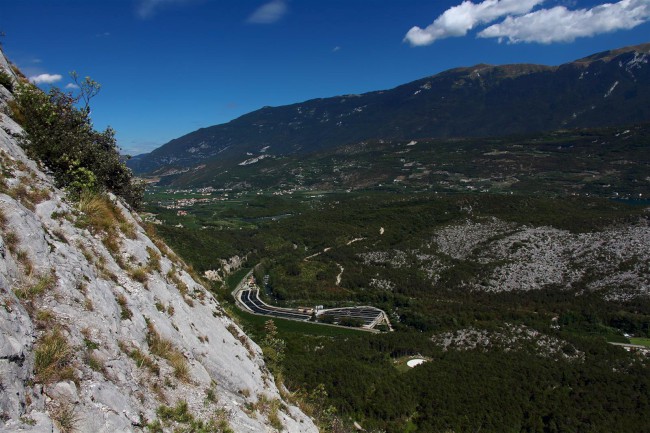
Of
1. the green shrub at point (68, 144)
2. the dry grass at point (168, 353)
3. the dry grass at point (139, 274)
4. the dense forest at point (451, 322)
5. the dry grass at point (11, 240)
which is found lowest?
the dense forest at point (451, 322)

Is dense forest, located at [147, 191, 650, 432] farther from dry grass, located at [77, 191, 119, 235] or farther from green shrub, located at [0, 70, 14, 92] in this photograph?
green shrub, located at [0, 70, 14, 92]

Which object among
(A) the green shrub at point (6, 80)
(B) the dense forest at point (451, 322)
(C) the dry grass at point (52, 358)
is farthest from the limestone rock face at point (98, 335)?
(B) the dense forest at point (451, 322)

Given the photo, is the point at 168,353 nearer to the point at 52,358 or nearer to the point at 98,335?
the point at 98,335

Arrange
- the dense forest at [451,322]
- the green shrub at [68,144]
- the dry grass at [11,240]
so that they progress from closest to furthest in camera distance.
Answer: the dry grass at [11,240], the green shrub at [68,144], the dense forest at [451,322]

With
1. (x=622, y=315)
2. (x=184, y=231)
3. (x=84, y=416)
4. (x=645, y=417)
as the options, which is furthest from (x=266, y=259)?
(x=84, y=416)

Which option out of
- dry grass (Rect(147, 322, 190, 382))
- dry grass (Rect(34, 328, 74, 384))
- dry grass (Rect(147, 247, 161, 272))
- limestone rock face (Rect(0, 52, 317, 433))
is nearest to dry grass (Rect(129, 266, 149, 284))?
limestone rock face (Rect(0, 52, 317, 433))

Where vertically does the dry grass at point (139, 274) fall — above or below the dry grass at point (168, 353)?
above

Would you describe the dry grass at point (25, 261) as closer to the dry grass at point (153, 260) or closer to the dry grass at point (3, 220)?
the dry grass at point (3, 220)

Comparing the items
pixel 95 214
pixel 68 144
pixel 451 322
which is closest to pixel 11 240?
pixel 95 214

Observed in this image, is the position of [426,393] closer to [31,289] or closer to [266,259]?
[31,289]
